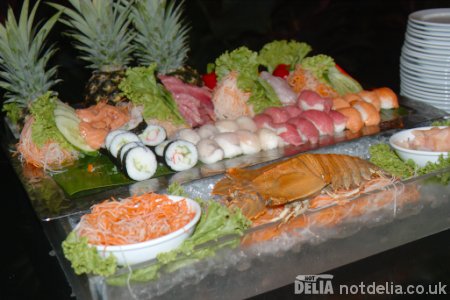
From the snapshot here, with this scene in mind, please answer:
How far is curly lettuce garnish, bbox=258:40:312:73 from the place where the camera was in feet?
16.0

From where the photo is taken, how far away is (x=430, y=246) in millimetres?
2680

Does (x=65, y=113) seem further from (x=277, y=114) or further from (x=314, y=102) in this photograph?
(x=314, y=102)

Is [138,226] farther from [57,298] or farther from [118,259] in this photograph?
[57,298]

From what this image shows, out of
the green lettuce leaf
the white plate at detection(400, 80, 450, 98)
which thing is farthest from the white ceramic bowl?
the white plate at detection(400, 80, 450, 98)

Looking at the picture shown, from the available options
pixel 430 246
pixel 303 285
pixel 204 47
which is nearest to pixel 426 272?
pixel 430 246

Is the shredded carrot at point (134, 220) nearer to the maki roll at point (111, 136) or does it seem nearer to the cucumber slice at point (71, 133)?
the maki roll at point (111, 136)

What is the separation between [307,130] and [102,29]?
1.60 meters

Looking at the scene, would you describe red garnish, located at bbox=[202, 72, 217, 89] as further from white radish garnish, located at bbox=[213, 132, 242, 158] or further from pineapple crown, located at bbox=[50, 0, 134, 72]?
white radish garnish, located at bbox=[213, 132, 242, 158]

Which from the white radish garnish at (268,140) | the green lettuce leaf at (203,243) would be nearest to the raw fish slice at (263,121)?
the white radish garnish at (268,140)

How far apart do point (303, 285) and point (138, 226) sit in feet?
2.33

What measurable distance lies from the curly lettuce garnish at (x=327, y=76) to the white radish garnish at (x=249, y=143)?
1037 mm

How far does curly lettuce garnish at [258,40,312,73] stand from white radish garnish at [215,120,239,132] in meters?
1.21

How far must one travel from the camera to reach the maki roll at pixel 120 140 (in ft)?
11.3

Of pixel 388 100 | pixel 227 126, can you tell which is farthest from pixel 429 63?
pixel 227 126
